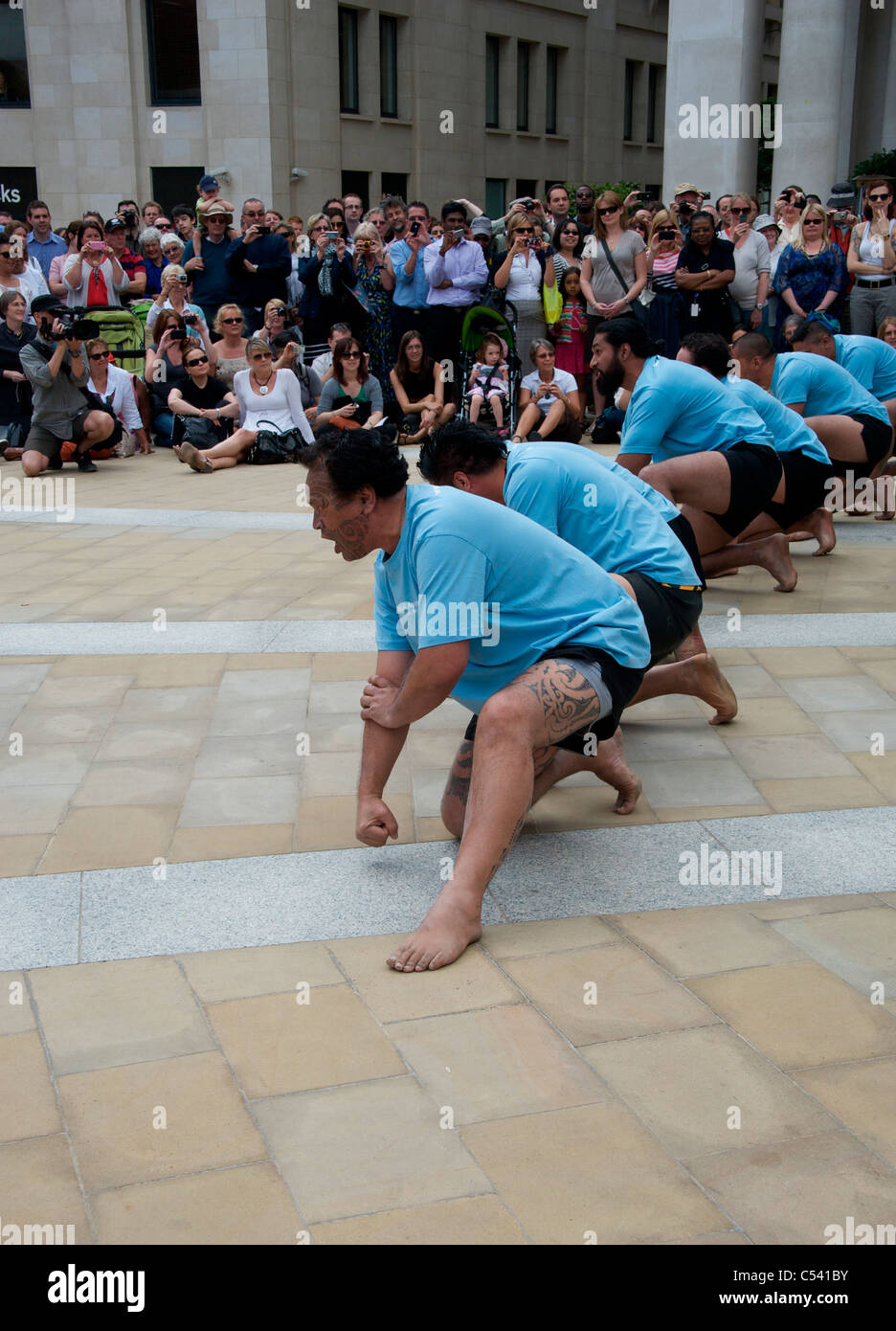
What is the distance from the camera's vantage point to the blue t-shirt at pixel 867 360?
9.24 m

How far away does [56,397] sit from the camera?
454 inches

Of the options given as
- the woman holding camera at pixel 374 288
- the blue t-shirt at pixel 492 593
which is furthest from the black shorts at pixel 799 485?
the woman holding camera at pixel 374 288

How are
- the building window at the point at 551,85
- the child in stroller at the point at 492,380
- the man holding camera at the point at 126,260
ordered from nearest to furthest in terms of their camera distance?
the child in stroller at the point at 492,380 → the man holding camera at the point at 126,260 → the building window at the point at 551,85

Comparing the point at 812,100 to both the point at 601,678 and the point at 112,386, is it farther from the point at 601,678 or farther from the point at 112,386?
the point at 601,678

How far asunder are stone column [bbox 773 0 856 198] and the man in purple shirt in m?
7.13

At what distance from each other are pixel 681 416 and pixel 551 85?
3356cm

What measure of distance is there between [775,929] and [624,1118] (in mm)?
983

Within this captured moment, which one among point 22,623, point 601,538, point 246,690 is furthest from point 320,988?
point 22,623

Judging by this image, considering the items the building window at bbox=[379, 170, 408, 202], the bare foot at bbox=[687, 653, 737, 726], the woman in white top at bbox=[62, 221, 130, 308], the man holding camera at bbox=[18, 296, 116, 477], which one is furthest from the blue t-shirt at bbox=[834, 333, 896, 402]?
the building window at bbox=[379, 170, 408, 202]

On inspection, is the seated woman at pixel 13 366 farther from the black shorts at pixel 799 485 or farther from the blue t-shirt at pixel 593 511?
the blue t-shirt at pixel 593 511

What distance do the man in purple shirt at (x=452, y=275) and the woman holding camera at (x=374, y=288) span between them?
0.52m

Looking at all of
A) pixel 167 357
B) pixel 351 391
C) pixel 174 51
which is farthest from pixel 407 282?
pixel 174 51

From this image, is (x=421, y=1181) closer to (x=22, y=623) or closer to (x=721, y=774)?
(x=721, y=774)

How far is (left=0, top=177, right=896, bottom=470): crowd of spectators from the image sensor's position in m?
11.7
